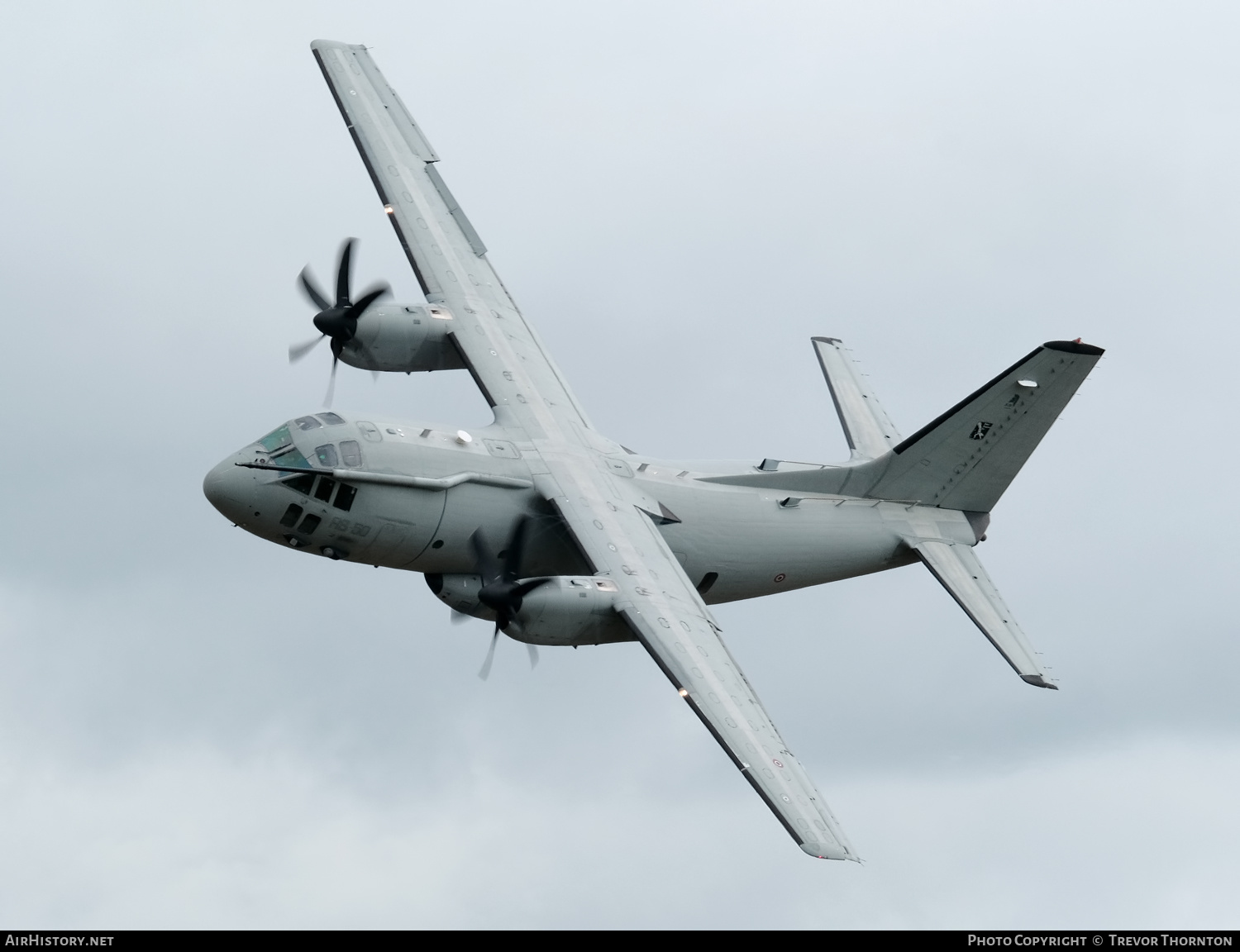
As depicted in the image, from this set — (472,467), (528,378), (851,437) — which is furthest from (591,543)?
(851,437)

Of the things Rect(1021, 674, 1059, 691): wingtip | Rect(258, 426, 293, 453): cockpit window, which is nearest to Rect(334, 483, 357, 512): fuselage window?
Rect(258, 426, 293, 453): cockpit window

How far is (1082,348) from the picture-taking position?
4953 cm

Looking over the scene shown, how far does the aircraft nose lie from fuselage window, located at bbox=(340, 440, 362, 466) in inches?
82.0

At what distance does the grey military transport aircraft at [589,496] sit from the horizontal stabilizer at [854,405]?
56 mm

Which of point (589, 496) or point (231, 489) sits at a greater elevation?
point (231, 489)

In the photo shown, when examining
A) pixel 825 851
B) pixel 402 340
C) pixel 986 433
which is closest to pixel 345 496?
pixel 402 340

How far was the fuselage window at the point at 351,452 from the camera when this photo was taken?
44.2 m

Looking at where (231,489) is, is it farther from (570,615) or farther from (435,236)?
(435,236)

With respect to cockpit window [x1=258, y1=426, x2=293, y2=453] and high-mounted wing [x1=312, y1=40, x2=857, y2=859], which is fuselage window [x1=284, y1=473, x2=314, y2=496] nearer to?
cockpit window [x1=258, y1=426, x2=293, y2=453]

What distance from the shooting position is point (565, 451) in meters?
47.2

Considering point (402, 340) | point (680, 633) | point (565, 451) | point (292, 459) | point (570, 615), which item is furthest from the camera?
point (402, 340)

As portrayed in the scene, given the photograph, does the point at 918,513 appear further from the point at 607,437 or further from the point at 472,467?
the point at 472,467

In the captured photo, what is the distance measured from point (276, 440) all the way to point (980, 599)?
1730 cm

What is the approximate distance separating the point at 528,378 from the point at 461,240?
6.11 metres
